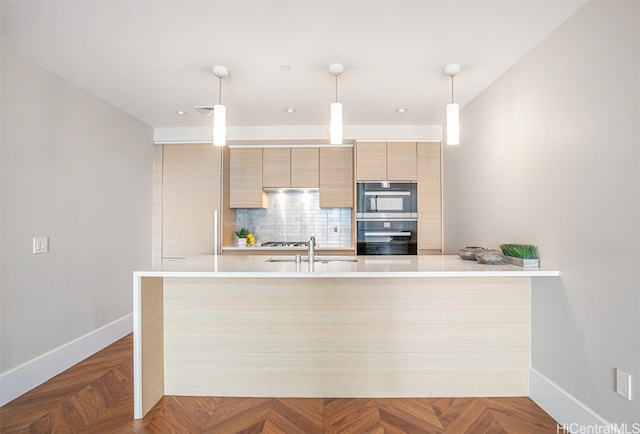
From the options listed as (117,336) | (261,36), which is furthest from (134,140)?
(261,36)

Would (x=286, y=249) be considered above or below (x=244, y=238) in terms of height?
below

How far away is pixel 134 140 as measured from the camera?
371cm

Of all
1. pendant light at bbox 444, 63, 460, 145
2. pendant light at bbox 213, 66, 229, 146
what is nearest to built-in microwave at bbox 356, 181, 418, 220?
pendant light at bbox 444, 63, 460, 145

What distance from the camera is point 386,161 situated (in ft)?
13.3

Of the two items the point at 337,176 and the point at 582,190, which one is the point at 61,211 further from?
the point at 582,190

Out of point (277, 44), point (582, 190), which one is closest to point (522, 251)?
point (582, 190)

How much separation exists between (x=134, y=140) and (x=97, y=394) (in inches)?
102

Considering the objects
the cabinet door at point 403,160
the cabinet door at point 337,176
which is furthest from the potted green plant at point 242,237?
the cabinet door at point 403,160

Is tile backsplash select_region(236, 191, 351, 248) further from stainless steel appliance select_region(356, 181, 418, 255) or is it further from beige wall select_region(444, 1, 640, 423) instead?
beige wall select_region(444, 1, 640, 423)

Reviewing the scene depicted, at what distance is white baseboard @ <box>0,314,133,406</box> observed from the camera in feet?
7.14

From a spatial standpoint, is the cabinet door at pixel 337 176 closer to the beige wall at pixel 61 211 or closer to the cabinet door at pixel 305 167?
the cabinet door at pixel 305 167

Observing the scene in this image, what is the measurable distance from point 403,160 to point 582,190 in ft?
→ 7.83

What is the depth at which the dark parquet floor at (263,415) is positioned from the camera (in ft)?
6.20

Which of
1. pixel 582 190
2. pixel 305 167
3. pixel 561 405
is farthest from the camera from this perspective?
pixel 305 167
